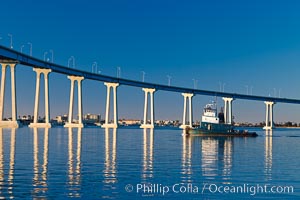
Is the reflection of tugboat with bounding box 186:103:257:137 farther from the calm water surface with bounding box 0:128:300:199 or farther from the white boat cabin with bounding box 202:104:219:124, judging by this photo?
the calm water surface with bounding box 0:128:300:199

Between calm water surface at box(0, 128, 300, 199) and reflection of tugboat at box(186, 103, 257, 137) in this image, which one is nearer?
calm water surface at box(0, 128, 300, 199)

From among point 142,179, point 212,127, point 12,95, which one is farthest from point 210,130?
point 142,179

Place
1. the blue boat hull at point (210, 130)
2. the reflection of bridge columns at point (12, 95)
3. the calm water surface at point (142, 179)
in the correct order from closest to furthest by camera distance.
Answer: the calm water surface at point (142, 179), the blue boat hull at point (210, 130), the reflection of bridge columns at point (12, 95)

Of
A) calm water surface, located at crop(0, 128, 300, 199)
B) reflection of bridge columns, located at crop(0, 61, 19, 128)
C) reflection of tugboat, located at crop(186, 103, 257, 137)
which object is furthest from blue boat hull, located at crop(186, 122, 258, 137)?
calm water surface, located at crop(0, 128, 300, 199)

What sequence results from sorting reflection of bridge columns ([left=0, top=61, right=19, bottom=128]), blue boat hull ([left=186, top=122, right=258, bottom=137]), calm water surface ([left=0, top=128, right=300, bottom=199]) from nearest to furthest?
calm water surface ([left=0, top=128, right=300, bottom=199]), blue boat hull ([left=186, top=122, right=258, bottom=137]), reflection of bridge columns ([left=0, top=61, right=19, bottom=128])

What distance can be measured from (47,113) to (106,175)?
5525 inches

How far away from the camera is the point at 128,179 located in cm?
2788

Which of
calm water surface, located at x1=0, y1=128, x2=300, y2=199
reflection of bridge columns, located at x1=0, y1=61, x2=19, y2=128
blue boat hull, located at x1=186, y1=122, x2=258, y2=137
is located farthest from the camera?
reflection of bridge columns, located at x1=0, y1=61, x2=19, y2=128

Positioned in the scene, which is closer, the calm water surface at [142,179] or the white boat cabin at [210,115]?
the calm water surface at [142,179]

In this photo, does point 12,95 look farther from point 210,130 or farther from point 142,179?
point 142,179

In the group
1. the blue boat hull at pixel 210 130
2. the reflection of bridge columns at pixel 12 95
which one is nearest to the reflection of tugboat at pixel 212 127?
the blue boat hull at pixel 210 130

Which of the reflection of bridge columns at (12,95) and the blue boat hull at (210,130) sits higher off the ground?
the reflection of bridge columns at (12,95)

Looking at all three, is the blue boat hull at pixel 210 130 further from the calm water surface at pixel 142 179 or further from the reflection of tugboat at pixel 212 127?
the calm water surface at pixel 142 179

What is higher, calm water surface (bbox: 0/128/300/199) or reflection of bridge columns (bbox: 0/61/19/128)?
reflection of bridge columns (bbox: 0/61/19/128)
